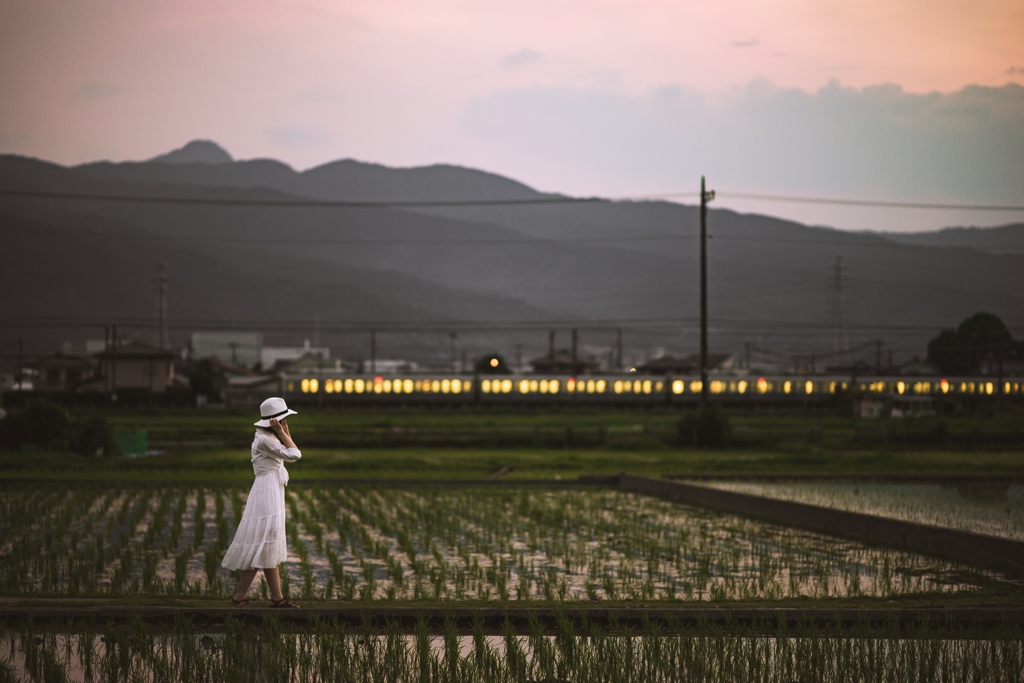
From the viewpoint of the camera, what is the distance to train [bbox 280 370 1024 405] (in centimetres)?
6781

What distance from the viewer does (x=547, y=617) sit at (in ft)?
29.7

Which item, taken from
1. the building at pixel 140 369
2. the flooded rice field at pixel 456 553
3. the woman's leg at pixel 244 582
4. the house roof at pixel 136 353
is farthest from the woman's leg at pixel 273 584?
the building at pixel 140 369

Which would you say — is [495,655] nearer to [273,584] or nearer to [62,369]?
[273,584]

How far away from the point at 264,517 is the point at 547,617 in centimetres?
242

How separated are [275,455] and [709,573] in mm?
5152

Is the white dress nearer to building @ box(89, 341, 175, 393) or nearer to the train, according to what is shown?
the train

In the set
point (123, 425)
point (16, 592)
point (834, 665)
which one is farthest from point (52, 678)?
point (123, 425)

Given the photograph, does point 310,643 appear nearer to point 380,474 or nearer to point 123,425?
point 380,474

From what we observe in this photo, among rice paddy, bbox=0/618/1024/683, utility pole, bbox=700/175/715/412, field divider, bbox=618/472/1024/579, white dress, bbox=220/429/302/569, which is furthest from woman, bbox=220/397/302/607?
utility pole, bbox=700/175/715/412

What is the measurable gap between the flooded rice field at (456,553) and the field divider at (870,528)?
1.11 ft

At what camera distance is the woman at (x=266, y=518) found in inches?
351

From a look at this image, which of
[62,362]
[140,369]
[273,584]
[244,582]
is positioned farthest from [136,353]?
[273,584]

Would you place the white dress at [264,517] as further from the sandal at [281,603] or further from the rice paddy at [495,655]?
the rice paddy at [495,655]

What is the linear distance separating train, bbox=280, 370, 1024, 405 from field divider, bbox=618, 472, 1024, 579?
45.6m
